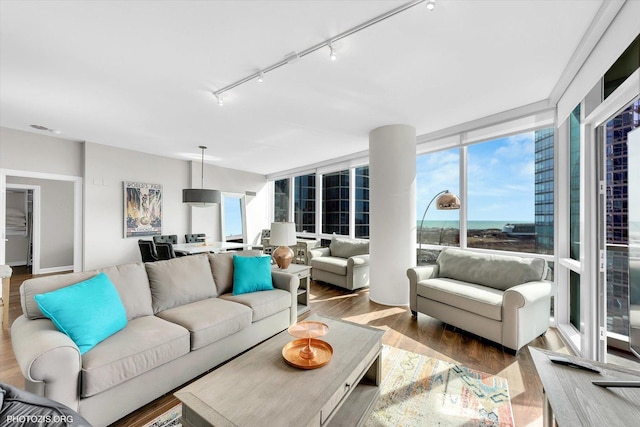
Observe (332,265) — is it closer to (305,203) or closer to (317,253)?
(317,253)

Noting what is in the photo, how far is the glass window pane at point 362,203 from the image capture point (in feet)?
18.7

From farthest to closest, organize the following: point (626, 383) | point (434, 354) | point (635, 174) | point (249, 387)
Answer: point (434, 354) < point (635, 174) < point (249, 387) < point (626, 383)

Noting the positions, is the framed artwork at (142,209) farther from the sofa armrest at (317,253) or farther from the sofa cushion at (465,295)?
the sofa cushion at (465,295)

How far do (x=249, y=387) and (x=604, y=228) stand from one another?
296 centimetres

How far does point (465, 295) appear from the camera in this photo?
8.98 ft

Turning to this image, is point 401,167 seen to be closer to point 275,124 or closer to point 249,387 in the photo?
point 275,124

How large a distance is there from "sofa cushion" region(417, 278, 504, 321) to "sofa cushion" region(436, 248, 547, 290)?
0.10 m

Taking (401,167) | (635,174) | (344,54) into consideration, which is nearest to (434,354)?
(635,174)

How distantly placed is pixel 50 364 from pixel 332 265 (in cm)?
362

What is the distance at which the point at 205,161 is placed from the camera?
657 cm

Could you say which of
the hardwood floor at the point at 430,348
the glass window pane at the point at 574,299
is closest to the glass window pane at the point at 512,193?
the glass window pane at the point at 574,299

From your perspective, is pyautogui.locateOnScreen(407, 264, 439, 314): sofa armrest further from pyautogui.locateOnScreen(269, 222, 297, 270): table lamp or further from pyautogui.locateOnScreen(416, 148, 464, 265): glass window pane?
pyautogui.locateOnScreen(269, 222, 297, 270): table lamp

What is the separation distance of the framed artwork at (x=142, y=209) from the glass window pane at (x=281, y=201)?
3155mm

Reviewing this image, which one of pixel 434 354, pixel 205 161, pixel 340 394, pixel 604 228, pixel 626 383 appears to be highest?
pixel 205 161
